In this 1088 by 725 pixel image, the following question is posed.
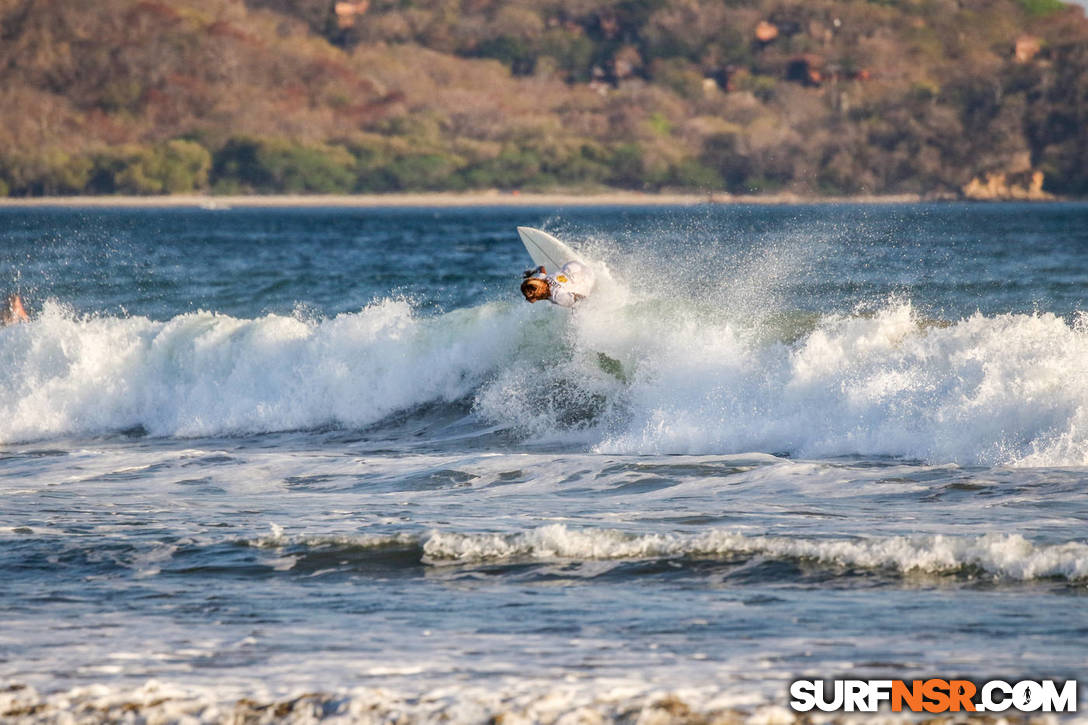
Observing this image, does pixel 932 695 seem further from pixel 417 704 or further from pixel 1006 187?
pixel 1006 187

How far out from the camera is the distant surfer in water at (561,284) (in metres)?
15.9

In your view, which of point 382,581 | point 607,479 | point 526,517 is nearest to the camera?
point 382,581

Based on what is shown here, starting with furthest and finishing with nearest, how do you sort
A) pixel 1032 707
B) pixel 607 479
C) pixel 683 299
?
pixel 683 299, pixel 607 479, pixel 1032 707

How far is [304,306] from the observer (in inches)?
→ 1335

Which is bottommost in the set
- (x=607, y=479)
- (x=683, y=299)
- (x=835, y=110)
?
(x=607, y=479)

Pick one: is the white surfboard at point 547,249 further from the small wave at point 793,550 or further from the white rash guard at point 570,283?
the small wave at point 793,550

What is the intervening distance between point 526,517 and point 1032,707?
18.0ft

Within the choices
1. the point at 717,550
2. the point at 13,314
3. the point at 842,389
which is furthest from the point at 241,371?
the point at 717,550

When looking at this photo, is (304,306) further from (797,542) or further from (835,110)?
(835,110)

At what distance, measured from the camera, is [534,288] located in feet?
52.0

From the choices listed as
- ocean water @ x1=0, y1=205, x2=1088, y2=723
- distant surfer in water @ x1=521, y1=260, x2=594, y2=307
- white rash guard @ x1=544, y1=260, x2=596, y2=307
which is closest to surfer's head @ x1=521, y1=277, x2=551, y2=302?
distant surfer in water @ x1=521, y1=260, x2=594, y2=307

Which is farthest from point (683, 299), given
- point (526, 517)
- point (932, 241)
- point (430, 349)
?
point (932, 241)

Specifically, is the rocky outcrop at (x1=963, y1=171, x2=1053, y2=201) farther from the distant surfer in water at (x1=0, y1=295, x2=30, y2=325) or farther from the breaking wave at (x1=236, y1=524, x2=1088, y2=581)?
the breaking wave at (x1=236, y1=524, x2=1088, y2=581)

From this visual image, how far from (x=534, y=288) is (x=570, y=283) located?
1914 mm
